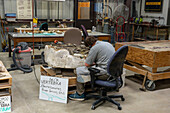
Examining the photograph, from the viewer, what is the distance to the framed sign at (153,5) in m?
9.45

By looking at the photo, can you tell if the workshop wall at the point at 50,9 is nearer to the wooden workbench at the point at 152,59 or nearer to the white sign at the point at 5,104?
the wooden workbench at the point at 152,59

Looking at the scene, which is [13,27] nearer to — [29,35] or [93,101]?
[29,35]

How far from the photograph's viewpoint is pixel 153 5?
32.1 feet

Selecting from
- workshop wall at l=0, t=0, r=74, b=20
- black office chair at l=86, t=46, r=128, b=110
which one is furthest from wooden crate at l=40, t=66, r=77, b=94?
workshop wall at l=0, t=0, r=74, b=20

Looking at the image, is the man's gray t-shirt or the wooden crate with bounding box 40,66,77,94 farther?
the wooden crate with bounding box 40,66,77,94

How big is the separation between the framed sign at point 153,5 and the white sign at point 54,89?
24.6ft

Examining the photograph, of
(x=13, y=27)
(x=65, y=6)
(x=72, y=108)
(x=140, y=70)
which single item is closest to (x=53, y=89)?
(x=72, y=108)

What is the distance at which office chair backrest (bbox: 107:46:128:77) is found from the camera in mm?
3068

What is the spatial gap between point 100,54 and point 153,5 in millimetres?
7452

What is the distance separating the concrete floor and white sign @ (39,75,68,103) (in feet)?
0.30

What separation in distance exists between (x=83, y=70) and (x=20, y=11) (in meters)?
5.38

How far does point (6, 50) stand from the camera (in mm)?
7488

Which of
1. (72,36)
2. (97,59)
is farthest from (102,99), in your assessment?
(72,36)

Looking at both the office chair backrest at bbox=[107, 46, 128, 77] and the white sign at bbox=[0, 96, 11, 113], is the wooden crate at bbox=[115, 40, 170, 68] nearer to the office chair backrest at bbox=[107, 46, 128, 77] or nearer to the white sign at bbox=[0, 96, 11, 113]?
the office chair backrest at bbox=[107, 46, 128, 77]
